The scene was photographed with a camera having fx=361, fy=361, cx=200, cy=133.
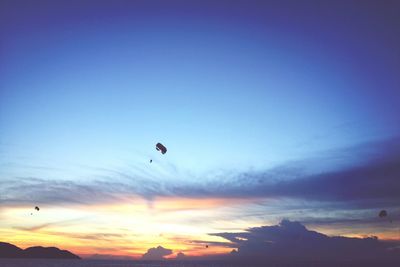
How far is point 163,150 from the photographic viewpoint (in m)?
50.4
